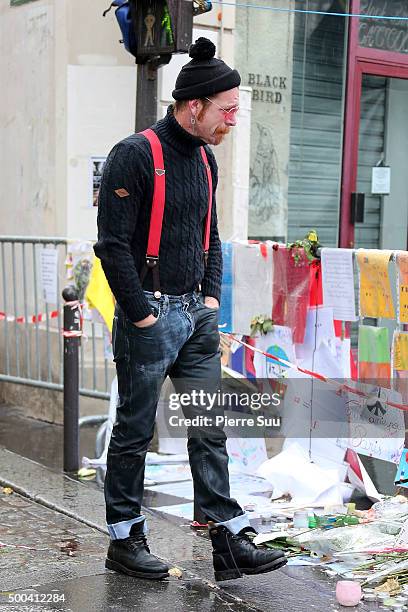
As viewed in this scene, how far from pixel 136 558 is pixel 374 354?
1.80 m

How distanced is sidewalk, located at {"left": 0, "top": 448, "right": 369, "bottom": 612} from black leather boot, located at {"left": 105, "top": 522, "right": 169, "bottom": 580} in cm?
4

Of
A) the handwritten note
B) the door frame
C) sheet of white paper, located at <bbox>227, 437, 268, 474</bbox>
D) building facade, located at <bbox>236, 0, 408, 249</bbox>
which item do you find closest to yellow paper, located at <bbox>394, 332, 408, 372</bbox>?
the handwritten note

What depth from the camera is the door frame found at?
955 centimetres

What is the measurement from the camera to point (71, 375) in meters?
6.35

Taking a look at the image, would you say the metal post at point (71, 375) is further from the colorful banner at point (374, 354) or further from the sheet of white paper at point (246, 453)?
the colorful banner at point (374, 354)

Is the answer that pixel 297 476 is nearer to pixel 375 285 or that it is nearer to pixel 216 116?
pixel 375 285

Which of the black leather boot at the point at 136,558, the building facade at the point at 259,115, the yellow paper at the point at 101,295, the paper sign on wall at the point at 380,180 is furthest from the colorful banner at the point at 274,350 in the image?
the paper sign on wall at the point at 380,180

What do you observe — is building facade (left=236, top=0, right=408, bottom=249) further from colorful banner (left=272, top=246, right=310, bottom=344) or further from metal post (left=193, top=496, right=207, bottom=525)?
metal post (left=193, top=496, right=207, bottom=525)

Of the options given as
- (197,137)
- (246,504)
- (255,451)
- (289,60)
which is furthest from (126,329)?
(289,60)

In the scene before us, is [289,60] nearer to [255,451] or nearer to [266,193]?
[266,193]

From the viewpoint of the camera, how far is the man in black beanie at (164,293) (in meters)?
4.25

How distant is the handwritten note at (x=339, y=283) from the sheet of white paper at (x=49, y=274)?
258 cm

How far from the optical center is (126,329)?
439cm

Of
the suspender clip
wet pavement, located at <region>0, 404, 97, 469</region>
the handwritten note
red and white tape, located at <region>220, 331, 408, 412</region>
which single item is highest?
the suspender clip
